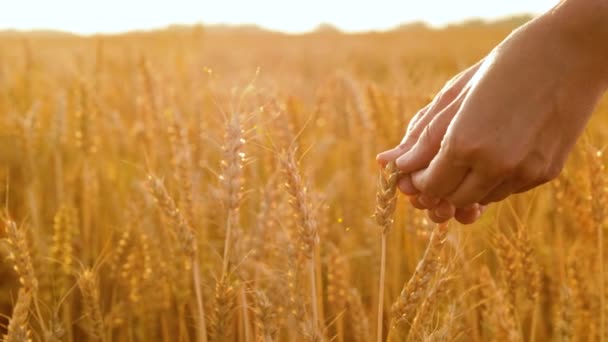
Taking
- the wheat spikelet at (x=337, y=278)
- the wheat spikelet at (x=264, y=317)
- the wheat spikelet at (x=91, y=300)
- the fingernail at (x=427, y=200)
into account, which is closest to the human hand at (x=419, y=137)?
the fingernail at (x=427, y=200)

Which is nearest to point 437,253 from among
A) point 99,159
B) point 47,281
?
point 47,281

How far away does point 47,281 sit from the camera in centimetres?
147

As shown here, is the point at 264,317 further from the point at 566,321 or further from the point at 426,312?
the point at 566,321

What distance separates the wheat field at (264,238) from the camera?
0.95 metres

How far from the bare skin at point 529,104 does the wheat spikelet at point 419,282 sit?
14cm

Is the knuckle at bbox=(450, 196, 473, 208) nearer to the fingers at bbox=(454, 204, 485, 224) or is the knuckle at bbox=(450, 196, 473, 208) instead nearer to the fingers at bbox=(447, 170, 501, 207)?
the fingers at bbox=(447, 170, 501, 207)

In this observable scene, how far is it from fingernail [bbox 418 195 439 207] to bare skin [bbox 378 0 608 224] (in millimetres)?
78

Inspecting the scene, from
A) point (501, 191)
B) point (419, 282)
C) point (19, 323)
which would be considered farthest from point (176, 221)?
point (501, 191)

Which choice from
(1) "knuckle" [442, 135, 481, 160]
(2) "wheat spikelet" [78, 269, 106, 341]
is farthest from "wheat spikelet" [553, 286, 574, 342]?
(2) "wheat spikelet" [78, 269, 106, 341]

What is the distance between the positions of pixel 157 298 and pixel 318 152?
3.27 feet

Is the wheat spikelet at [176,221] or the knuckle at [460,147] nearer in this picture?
the knuckle at [460,147]

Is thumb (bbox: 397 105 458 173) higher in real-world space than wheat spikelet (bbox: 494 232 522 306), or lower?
higher

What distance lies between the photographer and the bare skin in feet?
2.44

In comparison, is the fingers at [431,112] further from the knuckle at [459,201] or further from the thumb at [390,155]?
the knuckle at [459,201]
